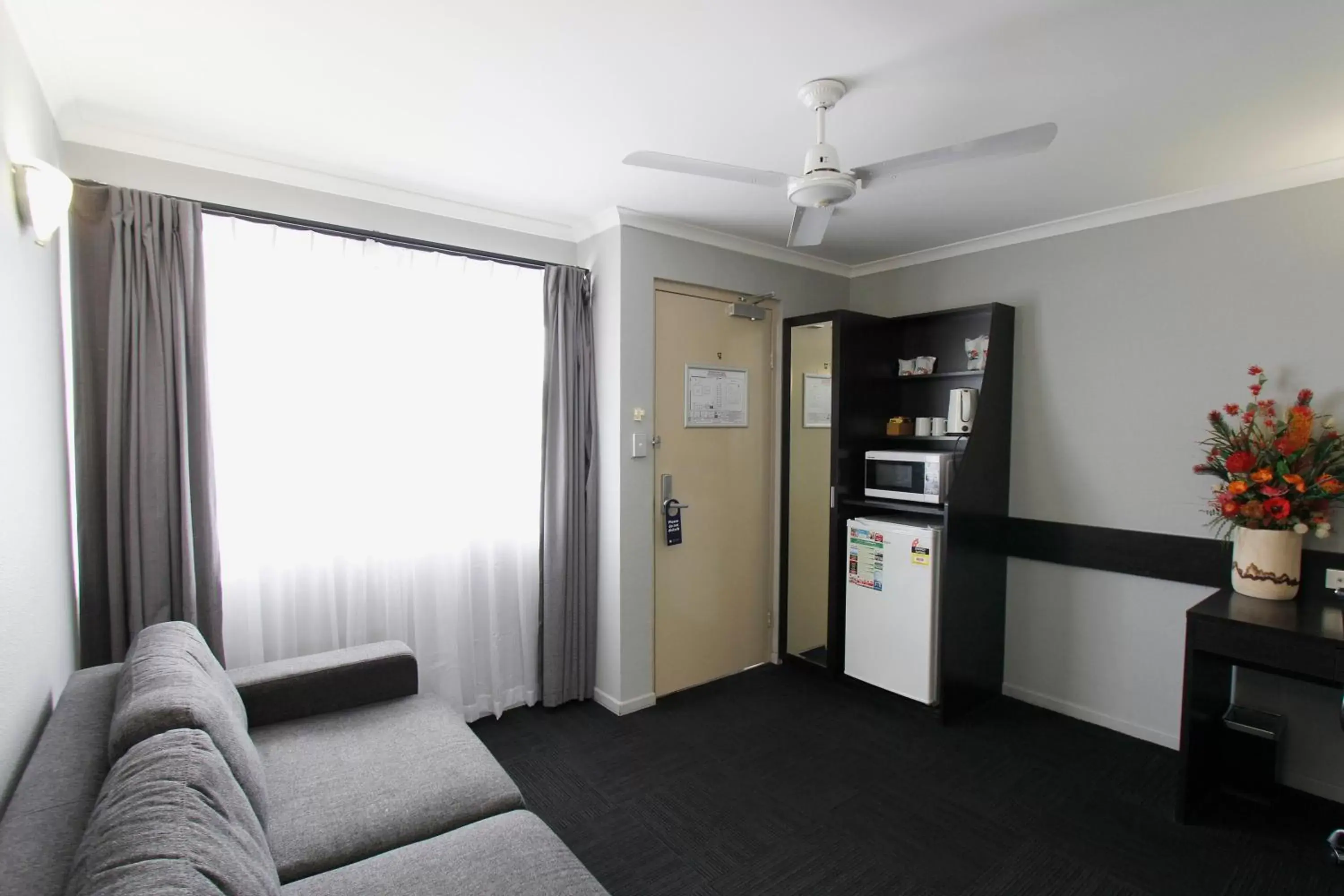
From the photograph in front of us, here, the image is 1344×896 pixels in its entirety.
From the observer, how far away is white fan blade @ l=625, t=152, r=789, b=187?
189cm

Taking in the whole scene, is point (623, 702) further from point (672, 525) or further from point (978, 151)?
point (978, 151)

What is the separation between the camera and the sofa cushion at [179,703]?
1.37 meters

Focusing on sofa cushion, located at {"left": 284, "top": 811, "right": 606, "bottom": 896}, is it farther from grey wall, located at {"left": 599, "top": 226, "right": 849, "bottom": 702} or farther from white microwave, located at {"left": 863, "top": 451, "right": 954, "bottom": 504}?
white microwave, located at {"left": 863, "top": 451, "right": 954, "bottom": 504}

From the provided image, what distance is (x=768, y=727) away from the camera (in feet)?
10.5

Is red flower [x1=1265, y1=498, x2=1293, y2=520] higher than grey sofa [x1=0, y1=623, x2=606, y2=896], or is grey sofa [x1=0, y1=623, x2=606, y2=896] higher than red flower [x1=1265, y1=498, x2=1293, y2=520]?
red flower [x1=1265, y1=498, x2=1293, y2=520]

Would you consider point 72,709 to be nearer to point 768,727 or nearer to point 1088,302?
point 768,727

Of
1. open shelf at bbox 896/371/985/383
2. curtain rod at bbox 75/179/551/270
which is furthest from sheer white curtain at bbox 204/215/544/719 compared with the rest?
open shelf at bbox 896/371/985/383

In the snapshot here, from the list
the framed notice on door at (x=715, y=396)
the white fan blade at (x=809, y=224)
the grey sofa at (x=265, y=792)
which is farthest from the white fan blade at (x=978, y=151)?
the grey sofa at (x=265, y=792)

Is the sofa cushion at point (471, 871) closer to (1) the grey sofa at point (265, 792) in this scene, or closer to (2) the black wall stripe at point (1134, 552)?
(1) the grey sofa at point (265, 792)

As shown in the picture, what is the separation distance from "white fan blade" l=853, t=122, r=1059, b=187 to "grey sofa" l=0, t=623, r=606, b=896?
2.04 m

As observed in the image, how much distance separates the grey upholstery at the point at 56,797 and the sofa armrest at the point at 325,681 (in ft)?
1.72

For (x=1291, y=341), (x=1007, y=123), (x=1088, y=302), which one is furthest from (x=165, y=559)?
(x=1291, y=341)

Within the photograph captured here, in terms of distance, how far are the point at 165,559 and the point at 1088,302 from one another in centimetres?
420

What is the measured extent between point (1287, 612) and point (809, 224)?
7.59 feet
